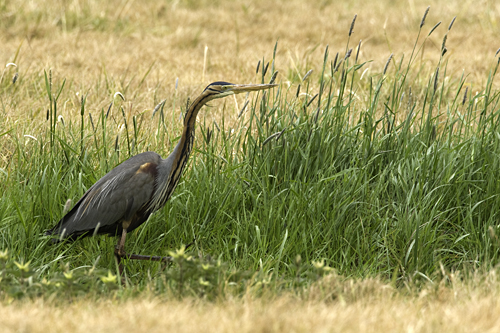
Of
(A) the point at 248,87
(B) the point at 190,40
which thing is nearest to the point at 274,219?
(A) the point at 248,87

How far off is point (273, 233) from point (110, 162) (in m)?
1.26

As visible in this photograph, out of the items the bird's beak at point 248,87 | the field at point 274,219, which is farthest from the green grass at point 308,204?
the bird's beak at point 248,87

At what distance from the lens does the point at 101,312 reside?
8.36 feet

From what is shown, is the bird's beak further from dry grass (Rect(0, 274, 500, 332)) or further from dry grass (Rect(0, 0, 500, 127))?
dry grass (Rect(0, 0, 500, 127))

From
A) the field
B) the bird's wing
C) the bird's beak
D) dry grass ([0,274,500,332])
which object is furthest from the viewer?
the bird's wing

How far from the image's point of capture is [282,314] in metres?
2.47

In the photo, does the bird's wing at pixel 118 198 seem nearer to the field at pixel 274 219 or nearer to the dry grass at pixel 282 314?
the field at pixel 274 219

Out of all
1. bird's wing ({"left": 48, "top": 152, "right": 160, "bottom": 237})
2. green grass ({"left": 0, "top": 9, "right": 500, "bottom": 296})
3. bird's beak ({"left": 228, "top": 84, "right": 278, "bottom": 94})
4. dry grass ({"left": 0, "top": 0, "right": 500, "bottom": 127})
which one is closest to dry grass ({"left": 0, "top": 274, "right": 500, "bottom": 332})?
green grass ({"left": 0, "top": 9, "right": 500, "bottom": 296})

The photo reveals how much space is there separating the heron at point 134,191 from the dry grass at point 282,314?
2.60ft

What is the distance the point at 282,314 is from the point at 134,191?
1.34 m

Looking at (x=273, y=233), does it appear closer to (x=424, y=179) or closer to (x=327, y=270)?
(x=327, y=270)

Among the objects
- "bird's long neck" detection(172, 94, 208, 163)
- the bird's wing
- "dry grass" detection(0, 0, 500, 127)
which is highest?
"dry grass" detection(0, 0, 500, 127)

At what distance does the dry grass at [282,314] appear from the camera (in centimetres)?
231

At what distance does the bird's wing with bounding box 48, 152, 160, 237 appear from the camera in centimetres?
340
